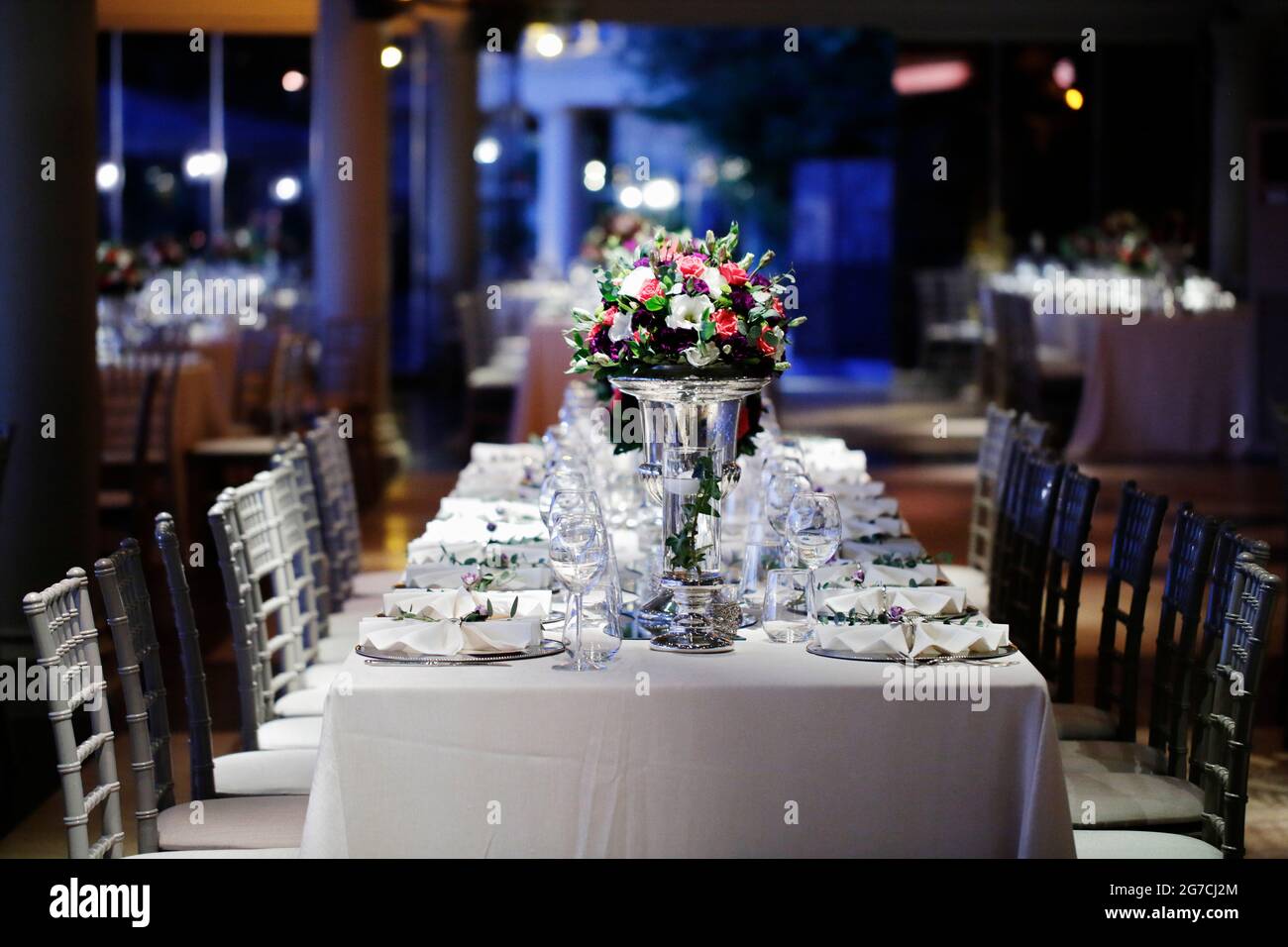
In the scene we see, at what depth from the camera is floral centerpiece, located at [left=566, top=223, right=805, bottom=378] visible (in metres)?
3.03

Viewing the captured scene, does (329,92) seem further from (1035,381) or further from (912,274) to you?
(912,274)

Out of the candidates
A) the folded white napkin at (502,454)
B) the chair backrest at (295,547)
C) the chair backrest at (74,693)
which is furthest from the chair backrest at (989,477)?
the chair backrest at (74,693)

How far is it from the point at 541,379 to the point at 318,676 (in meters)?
6.48

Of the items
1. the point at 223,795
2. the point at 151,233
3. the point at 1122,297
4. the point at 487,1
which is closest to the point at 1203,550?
the point at 223,795

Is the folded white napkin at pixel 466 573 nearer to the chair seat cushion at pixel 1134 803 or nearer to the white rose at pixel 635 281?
the white rose at pixel 635 281

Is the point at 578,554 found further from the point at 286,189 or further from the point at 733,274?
the point at 286,189

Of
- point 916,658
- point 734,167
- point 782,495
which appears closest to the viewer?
point 916,658

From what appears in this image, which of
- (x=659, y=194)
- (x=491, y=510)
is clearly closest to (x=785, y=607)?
(x=491, y=510)

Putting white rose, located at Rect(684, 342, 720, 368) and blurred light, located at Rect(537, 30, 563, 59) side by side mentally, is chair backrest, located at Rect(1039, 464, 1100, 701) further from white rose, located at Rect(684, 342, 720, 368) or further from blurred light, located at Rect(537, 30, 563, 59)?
blurred light, located at Rect(537, 30, 563, 59)

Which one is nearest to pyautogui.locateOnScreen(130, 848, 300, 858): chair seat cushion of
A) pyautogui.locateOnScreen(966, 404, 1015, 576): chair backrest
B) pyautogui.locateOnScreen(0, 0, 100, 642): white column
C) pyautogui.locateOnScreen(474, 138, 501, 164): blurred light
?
pyautogui.locateOnScreen(0, 0, 100, 642): white column

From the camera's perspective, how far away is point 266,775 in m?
3.28

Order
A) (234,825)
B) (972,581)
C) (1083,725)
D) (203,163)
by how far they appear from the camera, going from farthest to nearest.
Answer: (203,163) < (972,581) < (1083,725) < (234,825)

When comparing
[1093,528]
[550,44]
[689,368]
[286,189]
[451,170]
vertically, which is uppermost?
[550,44]

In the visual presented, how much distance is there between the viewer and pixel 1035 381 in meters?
11.5
